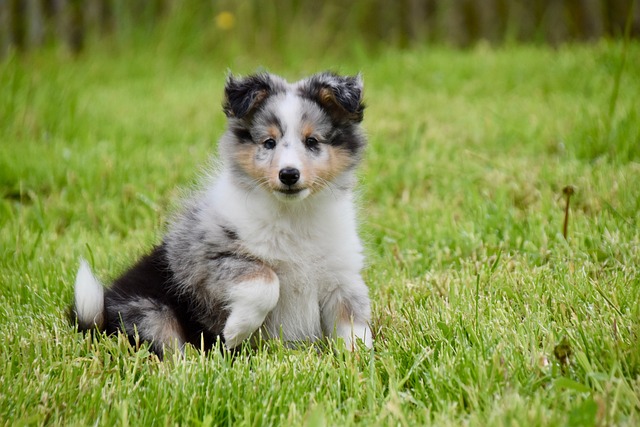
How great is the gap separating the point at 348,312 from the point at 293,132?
0.82 m

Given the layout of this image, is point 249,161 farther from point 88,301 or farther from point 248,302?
point 88,301

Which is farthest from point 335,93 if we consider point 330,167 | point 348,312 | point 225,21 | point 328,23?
point 328,23

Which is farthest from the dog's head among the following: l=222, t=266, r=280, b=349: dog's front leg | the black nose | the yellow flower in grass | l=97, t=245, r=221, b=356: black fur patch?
the yellow flower in grass

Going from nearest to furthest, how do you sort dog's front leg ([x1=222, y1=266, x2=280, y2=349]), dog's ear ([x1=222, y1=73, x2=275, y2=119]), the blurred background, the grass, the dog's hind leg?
the grass
dog's front leg ([x1=222, y1=266, x2=280, y2=349])
the dog's hind leg
dog's ear ([x1=222, y1=73, x2=275, y2=119])
the blurred background

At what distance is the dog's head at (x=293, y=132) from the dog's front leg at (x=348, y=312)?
1.52 ft

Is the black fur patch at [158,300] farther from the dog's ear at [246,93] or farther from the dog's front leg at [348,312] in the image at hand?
the dog's ear at [246,93]

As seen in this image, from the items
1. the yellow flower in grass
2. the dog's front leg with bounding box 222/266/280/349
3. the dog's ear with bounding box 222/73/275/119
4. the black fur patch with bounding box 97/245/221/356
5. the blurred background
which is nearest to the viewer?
the dog's front leg with bounding box 222/266/280/349

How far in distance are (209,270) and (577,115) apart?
403 centimetres

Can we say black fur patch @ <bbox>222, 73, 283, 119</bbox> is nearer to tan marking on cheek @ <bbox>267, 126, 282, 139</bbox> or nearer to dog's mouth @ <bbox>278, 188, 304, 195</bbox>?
tan marking on cheek @ <bbox>267, 126, 282, 139</bbox>

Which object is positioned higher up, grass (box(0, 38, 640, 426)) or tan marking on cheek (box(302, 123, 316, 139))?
tan marking on cheek (box(302, 123, 316, 139))

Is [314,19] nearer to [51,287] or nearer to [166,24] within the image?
[166,24]

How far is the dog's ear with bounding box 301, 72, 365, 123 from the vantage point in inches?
129

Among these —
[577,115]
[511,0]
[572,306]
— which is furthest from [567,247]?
[511,0]

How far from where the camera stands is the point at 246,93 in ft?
10.7
